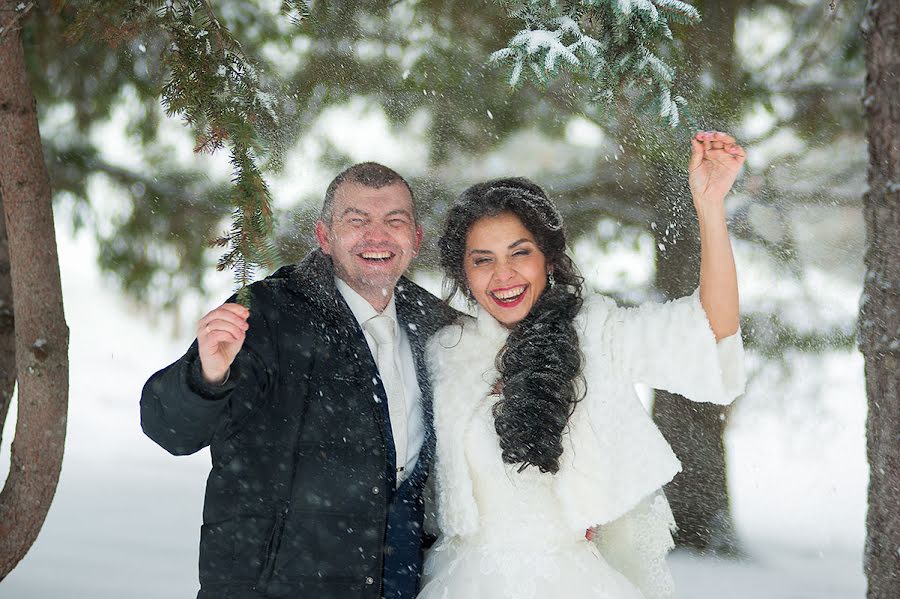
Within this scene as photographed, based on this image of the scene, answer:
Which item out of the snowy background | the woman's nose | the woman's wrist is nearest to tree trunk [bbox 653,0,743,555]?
the snowy background

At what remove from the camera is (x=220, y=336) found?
2027mm

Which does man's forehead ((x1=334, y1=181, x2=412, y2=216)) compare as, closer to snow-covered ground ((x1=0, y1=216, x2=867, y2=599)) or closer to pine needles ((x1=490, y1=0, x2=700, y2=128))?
pine needles ((x1=490, y1=0, x2=700, y2=128))

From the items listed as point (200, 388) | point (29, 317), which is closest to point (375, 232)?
point (200, 388)

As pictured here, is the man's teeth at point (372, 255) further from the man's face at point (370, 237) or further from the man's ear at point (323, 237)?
the man's ear at point (323, 237)

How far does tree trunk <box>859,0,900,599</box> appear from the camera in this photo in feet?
9.81

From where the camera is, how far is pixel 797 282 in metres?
5.48

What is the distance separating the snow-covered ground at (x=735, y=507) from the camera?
17.9ft

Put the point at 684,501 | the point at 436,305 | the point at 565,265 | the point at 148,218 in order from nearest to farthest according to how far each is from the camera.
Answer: the point at 565,265 < the point at 436,305 < the point at 148,218 < the point at 684,501

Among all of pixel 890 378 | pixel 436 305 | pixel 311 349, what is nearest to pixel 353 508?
pixel 311 349

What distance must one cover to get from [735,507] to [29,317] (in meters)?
5.70

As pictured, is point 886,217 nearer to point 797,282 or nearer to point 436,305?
point 436,305

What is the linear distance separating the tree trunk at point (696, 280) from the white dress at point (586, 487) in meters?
2.80

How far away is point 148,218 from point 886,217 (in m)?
3.79

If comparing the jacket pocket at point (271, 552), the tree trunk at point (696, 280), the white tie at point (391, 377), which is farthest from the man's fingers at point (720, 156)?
the tree trunk at point (696, 280)
